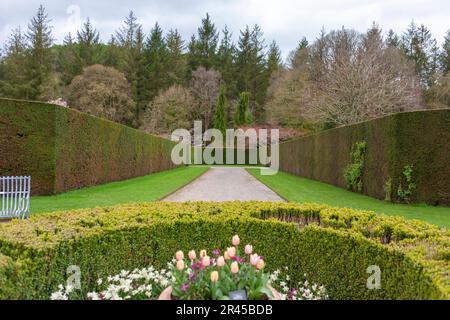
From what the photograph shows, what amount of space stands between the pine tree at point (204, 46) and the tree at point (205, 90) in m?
2.52

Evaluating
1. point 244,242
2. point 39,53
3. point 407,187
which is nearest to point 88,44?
point 39,53

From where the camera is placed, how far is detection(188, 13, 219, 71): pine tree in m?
52.3

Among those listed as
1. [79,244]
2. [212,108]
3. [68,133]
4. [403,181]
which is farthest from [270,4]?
[212,108]

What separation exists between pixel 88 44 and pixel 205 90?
1590 centimetres

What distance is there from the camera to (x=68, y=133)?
1314 cm

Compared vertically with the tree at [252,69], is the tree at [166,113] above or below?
below

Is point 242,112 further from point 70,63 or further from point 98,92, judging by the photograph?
point 70,63

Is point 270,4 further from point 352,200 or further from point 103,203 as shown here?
point 103,203

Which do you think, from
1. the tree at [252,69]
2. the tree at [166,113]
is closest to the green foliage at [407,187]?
the tree at [166,113]

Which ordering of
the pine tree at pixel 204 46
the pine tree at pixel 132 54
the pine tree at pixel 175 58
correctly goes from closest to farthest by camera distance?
1. the pine tree at pixel 132 54
2. the pine tree at pixel 175 58
3. the pine tree at pixel 204 46

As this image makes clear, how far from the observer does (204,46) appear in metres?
53.1

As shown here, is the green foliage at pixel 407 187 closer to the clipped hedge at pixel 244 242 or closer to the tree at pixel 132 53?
the clipped hedge at pixel 244 242

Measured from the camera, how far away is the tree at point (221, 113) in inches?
1871

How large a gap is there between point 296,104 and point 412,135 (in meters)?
25.8
